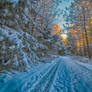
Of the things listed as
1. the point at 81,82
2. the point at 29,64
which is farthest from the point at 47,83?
the point at 29,64

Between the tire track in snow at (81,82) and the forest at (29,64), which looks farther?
the forest at (29,64)

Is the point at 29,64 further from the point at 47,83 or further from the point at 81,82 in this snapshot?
the point at 81,82

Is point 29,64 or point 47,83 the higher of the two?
point 29,64

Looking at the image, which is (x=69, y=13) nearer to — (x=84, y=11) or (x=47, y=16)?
(x=84, y=11)

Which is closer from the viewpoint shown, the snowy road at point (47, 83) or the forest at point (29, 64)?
the snowy road at point (47, 83)

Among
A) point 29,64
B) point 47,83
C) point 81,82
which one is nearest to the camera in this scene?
point 47,83

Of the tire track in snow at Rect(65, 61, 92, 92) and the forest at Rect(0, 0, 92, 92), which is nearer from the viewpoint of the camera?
the tire track in snow at Rect(65, 61, 92, 92)

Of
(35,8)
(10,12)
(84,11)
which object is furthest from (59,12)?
(10,12)

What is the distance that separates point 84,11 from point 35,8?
949cm

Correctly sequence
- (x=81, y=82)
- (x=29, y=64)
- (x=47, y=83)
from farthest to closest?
(x=29, y=64) → (x=81, y=82) → (x=47, y=83)

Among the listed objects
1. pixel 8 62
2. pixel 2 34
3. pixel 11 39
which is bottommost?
pixel 8 62

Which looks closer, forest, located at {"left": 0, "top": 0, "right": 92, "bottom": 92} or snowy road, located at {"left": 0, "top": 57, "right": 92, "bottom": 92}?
snowy road, located at {"left": 0, "top": 57, "right": 92, "bottom": 92}

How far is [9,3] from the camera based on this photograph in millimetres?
4883

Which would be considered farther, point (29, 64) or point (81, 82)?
point (29, 64)
